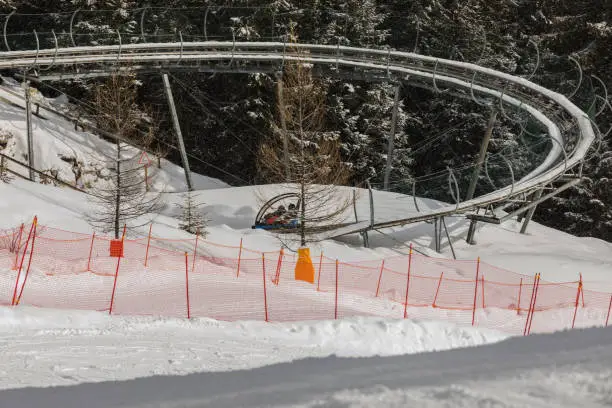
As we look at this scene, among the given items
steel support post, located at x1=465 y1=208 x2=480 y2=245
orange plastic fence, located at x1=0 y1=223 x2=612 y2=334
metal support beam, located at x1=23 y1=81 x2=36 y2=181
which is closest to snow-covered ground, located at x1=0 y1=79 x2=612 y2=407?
steel support post, located at x1=465 y1=208 x2=480 y2=245

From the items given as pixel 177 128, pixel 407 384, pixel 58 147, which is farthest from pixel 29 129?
pixel 407 384

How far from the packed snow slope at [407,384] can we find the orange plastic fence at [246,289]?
5880 mm

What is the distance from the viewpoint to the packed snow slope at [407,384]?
5.13 m

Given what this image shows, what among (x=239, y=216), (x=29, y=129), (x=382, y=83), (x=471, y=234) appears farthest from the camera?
(x=382, y=83)

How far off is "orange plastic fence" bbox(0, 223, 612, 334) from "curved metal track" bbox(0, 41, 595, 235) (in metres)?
6.09

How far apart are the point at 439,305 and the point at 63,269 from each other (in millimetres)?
8740

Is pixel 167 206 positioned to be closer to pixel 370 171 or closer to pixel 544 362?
pixel 370 171

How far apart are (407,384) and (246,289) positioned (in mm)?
9503

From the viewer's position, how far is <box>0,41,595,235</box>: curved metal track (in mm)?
25688

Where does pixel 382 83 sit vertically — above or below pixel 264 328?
above

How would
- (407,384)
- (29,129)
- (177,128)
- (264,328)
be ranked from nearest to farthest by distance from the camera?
(407,384)
(264,328)
(29,129)
(177,128)

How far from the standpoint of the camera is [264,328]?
12.7 m

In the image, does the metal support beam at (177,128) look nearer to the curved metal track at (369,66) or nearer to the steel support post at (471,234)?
the curved metal track at (369,66)

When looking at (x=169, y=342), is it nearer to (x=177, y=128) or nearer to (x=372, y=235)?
(x=372, y=235)
